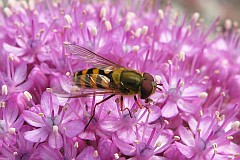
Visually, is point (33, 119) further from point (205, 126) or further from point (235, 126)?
point (235, 126)

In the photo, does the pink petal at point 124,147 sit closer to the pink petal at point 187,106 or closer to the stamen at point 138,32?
the pink petal at point 187,106

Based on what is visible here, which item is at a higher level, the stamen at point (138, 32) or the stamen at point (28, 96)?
the stamen at point (138, 32)

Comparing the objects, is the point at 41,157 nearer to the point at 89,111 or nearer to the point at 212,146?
the point at 89,111

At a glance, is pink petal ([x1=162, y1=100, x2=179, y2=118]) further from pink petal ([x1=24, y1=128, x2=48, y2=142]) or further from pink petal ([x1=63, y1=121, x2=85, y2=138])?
pink petal ([x1=24, y1=128, x2=48, y2=142])

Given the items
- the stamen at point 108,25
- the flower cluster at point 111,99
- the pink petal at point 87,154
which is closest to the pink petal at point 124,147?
the flower cluster at point 111,99

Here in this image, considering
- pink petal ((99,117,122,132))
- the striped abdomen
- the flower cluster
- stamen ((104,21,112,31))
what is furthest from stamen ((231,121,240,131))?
stamen ((104,21,112,31))

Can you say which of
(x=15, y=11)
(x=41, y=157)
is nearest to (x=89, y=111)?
(x=41, y=157)

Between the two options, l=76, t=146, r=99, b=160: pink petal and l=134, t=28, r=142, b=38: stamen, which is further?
l=134, t=28, r=142, b=38: stamen
